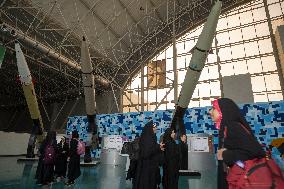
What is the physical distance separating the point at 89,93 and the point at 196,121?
15.6 ft

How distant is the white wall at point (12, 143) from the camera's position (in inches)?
561

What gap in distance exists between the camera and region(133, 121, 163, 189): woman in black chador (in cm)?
382

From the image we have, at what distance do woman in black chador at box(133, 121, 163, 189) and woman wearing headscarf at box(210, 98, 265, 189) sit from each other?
178 cm

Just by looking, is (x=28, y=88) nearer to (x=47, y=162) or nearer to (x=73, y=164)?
(x=47, y=162)

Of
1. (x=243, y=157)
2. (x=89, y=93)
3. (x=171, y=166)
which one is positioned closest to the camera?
(x=243, y=157)

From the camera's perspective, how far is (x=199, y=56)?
7.70 metres

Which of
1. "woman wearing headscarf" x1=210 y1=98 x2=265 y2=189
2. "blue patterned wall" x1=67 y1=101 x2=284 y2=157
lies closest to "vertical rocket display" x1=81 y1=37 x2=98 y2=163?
"blue patterned wall" x1=67 y1=101 x2=284 y2=157

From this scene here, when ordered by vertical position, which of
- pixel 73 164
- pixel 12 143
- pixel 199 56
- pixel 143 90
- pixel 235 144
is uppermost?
pixel 143 90

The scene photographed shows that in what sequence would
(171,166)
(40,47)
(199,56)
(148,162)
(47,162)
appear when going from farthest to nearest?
(40,47)
(199,56)
(47,162)
(171,166)
(148,162)

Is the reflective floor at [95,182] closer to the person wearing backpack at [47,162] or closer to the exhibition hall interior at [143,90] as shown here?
the exhibition hall interior at [143,90]

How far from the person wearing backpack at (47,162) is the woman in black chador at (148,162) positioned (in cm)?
275

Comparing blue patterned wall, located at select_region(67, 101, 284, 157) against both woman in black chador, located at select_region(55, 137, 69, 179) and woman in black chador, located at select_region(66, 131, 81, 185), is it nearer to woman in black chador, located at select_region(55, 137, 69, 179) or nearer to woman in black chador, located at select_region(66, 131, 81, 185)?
woman in black chador, located at select_region(55, 137, 69, 179)

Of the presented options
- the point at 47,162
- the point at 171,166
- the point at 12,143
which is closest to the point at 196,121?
the point at 171,166

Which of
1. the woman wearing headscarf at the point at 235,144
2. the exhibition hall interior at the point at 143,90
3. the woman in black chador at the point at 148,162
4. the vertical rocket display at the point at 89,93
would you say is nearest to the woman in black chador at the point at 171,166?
the exhibition hall interior at the point at 143,90
